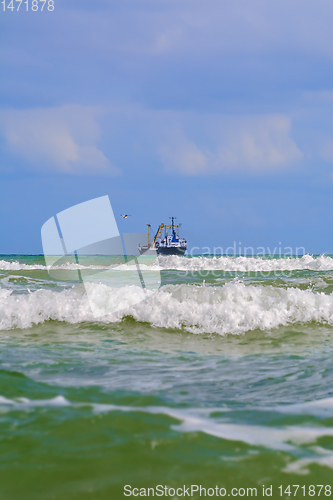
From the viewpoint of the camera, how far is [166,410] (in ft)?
10.5

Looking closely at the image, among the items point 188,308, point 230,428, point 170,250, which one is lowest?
point 230,428

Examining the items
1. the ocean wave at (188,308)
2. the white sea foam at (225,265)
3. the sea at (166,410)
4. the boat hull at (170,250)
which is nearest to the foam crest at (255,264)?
the white sea foam at (225,265)

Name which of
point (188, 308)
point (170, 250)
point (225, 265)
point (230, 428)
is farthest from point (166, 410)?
point (170, 250)

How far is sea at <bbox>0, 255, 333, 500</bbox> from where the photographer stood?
2.32 m

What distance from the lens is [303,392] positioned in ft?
12.2

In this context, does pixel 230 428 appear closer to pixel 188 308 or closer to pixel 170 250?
pixel 188 308

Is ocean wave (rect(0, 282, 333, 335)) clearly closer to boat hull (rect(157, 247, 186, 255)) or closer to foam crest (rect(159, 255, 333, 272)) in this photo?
foam crest (rect(159, 255, 333, 272))

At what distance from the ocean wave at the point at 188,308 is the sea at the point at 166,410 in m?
0.07

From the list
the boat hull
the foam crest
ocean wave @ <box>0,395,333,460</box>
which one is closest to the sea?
ocean wave @ <box>0,395,333,460</box>

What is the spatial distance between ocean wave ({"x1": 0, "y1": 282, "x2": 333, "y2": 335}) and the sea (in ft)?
0.25

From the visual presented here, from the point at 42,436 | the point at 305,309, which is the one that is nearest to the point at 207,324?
the point at 305,309

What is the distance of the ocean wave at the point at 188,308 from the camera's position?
7.24 m

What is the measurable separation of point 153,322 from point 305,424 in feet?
15.4

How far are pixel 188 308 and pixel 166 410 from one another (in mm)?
4450
